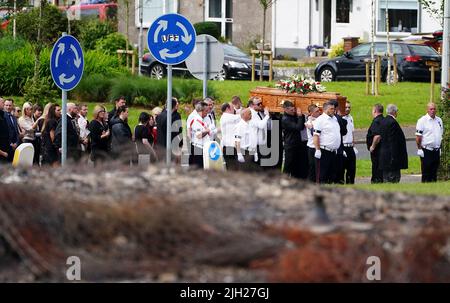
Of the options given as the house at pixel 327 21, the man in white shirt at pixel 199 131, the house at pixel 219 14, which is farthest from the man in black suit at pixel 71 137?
the house at pixel 219 14

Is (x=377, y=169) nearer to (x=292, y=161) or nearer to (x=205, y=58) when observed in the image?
(x=292, y=161)

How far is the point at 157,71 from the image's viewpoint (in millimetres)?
41688

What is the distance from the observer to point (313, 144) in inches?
850

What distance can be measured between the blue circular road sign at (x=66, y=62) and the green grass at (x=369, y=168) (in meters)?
8.80

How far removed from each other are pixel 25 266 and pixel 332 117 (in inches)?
591

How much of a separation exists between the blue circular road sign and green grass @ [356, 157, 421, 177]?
8.80 m

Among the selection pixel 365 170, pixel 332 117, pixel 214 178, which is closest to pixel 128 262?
pixel 214 178

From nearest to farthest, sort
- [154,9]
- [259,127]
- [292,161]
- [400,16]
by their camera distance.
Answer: [259,127] < [292,161] < [400,16] < [154,9]

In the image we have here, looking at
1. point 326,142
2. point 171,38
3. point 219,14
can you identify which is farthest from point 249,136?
point 219,14

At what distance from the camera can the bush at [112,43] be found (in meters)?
45.2

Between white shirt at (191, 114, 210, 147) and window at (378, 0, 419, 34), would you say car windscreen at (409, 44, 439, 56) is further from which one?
white shirt at (191, 114, 210, 147)

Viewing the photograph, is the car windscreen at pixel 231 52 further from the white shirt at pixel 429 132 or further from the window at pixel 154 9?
the white shirt at pixel 429 132

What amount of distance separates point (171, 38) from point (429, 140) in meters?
5.96

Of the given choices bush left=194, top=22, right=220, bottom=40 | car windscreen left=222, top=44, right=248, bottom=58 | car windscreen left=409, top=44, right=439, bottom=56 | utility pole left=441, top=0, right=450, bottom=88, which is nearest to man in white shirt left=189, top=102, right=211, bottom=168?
utility pole left=441, top=0, right=450, bottom=88
